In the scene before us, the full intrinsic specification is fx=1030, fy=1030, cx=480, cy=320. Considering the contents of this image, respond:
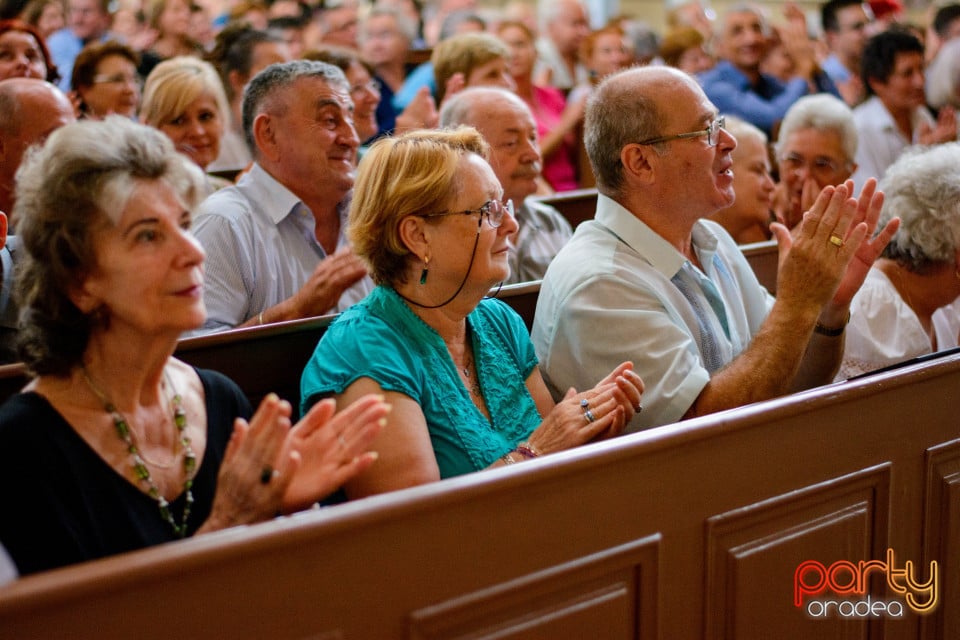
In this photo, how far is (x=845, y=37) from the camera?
264 inches

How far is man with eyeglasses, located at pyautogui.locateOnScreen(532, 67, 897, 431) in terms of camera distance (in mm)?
2137

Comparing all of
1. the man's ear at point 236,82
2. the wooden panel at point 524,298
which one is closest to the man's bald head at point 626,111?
the wooden panel at point 524,298

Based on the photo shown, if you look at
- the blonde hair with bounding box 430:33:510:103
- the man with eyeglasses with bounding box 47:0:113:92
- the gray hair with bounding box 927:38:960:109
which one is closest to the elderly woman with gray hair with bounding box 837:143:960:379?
the blonde hair with bounding box 430:33:510:103

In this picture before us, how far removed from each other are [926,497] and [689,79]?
1097 millimetres

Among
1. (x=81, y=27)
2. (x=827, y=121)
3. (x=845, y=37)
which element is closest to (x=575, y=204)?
(x=827, y=121)

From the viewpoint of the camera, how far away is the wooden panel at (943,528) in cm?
200

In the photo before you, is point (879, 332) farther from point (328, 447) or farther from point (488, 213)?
point (328, 447)

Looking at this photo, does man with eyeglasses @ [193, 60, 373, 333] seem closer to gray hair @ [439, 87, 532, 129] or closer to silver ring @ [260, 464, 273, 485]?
gray hair @ [439, 87, 532, 129]

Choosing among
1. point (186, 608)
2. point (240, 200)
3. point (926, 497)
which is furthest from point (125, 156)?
point (926, 497)

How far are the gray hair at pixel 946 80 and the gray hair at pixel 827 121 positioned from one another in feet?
7.95

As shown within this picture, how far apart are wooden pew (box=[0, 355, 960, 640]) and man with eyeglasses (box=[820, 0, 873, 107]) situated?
4.77 metres

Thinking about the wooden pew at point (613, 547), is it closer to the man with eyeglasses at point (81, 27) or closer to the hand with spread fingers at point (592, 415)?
the hand with spread fingers at point (592, 415)

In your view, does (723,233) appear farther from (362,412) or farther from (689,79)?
(362,412)

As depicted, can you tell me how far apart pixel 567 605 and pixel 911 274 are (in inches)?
60.9
